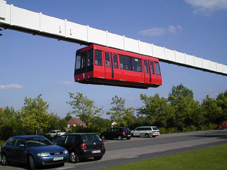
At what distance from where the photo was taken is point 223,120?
66.5m

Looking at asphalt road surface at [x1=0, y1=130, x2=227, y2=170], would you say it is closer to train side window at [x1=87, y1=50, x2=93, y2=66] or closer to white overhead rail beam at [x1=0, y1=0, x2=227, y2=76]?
train side window at [x1=87, y1=50, x2=93, y2=66]

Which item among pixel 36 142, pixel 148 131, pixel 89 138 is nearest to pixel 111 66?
pixel 89 138

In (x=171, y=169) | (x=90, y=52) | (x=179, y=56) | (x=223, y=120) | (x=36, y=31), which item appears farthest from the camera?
(x=223, y=120)

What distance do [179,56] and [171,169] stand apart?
1889cm

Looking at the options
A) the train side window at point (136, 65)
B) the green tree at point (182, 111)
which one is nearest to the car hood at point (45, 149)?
the train side window at point (136, 65)

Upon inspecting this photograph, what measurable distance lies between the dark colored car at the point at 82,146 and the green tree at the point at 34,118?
72.5ft

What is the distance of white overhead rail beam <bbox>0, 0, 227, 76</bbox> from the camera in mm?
15812

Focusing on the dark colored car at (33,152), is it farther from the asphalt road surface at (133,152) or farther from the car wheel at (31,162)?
the asphalt road surface at (133,152)

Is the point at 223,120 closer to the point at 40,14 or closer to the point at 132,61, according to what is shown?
the point at 132,61

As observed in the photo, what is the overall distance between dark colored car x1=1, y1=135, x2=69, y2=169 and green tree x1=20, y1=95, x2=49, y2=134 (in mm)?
22097

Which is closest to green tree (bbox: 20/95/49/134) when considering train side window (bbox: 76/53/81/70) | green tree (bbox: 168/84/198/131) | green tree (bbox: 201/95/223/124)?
train side window (bbox: 76/53/81/70)

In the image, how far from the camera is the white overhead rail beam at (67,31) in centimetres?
1581

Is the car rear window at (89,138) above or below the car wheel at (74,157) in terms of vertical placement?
above

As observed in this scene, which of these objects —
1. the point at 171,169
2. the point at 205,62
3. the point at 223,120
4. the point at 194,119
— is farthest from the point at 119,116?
the point at 171,169
